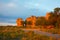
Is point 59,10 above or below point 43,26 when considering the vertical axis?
above

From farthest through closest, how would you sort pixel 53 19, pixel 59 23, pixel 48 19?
1. pixel 48 19
2. pixel 53 19
3. pixel 59 23

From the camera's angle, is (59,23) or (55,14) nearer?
(59,23)

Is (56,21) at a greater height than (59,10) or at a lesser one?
lesser

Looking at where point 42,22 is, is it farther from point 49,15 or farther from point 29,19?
point 29,19

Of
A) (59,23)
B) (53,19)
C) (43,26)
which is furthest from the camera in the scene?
(43,26)

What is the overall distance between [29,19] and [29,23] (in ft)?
22.3

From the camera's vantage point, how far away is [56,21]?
62.9 metres

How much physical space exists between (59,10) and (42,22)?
1198 centimetres

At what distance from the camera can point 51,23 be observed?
65.8m

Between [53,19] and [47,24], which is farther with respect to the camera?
[47,24]

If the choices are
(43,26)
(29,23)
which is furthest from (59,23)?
(29,23)

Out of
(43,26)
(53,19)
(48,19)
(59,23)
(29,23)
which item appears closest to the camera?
(59,23)

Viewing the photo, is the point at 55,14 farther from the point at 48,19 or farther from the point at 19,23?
the point at 19,23

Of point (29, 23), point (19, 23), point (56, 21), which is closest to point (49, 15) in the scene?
point (56, 21)
